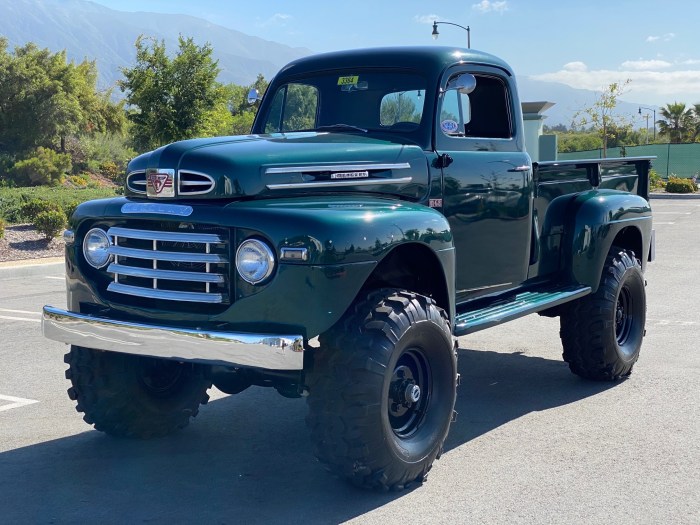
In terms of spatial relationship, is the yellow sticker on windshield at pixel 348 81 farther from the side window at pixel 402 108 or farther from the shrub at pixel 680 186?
the shrub at pixel 680 186

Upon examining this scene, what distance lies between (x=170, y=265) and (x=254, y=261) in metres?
0.47

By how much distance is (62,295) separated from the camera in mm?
10852

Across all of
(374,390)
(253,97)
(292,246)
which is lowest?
(374,390)

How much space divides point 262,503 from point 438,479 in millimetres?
913

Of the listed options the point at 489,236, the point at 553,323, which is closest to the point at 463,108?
the point at 489,236

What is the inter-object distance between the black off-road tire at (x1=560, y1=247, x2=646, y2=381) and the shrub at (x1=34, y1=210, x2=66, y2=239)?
34.0 feet

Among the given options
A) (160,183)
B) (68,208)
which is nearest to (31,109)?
(68,208)

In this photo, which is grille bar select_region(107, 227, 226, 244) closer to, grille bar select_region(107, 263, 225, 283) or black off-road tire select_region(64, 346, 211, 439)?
grille bar select_region(107, 263, 225, 283)

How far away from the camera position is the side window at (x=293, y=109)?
5707 mm

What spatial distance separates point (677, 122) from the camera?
5950 centimetres

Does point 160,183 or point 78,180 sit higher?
point 160,183

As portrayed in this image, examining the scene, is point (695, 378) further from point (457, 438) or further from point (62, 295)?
point (62, 295)

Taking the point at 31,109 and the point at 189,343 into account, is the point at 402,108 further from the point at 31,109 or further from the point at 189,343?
the point at 31,109

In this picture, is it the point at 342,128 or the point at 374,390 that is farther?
the point at 342,128
